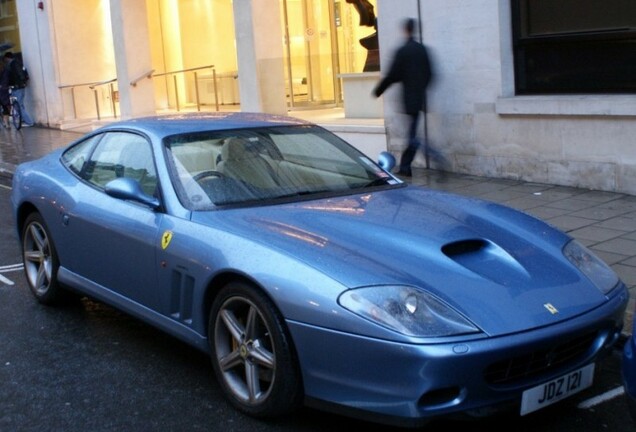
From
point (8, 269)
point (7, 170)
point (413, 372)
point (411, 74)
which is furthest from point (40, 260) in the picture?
point (7, 170)

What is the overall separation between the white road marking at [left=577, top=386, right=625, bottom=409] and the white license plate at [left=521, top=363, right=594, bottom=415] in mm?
301

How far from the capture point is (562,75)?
10383 mm

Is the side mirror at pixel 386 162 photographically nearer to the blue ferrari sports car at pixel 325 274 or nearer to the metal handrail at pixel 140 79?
the blue ferrari sports car at pixel 325 274

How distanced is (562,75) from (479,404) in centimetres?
734

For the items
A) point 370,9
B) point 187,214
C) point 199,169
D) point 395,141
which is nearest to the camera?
point 187,214

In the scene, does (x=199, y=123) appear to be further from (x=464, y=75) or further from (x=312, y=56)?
(x=312, y=56)

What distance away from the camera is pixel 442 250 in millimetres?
4262

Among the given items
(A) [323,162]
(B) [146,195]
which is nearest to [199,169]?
(B) [146,195]

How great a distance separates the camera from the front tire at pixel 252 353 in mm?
4082

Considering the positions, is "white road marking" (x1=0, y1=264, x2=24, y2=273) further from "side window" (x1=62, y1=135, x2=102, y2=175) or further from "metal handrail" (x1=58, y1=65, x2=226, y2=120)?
"metal handrail" (x1=58, y1=65, x2=226, y2=120)

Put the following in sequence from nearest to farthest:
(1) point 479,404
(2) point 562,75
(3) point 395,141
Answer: (1) point 479,404 → (2) point 562,75 → (3) point 395,141

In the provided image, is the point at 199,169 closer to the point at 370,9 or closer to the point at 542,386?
the point at 542,386

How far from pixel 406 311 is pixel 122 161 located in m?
2.63

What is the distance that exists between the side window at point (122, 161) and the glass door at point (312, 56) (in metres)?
11.4
